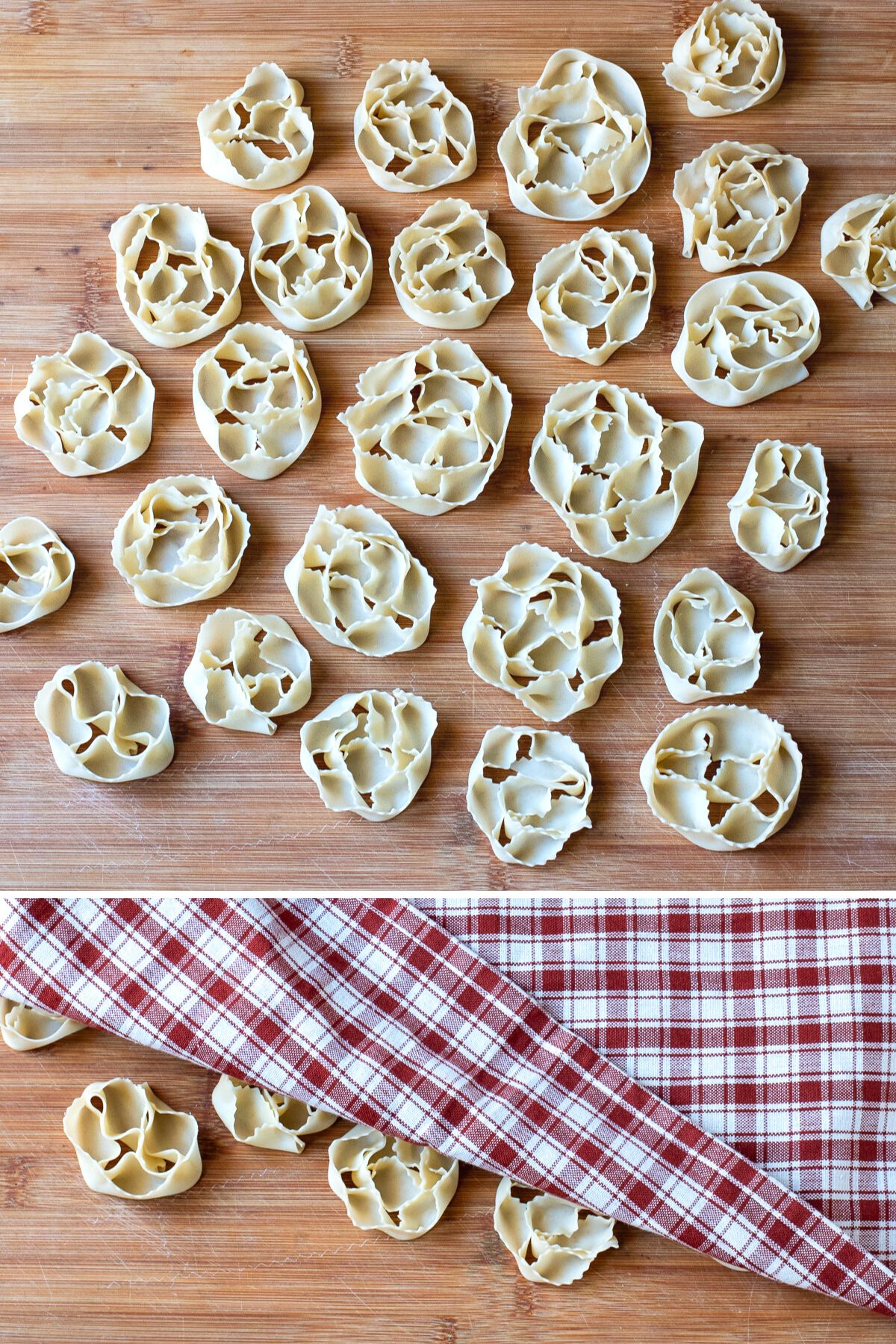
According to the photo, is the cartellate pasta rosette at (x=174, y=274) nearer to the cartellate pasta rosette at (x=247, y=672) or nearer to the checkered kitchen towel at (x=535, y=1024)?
the cartellate pasta rosette at (x=247, y=672)

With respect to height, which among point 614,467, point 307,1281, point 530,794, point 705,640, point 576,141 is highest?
point 576,141

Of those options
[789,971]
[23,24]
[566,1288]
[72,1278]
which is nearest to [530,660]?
[789,971]

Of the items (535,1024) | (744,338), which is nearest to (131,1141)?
(535,1024)

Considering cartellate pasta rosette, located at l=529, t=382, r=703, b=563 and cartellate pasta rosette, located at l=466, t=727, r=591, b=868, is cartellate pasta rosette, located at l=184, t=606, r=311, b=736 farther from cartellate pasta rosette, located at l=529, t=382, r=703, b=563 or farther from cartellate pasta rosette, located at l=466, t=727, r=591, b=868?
cartellate pasta rosette, located at l=529, t=382, r=703, b=563

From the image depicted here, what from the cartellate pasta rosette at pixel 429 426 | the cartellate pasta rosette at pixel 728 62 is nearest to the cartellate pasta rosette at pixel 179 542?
the cartellate pasta rosette at pixel 429 426

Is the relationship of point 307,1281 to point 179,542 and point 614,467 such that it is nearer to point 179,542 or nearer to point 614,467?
point 179,542

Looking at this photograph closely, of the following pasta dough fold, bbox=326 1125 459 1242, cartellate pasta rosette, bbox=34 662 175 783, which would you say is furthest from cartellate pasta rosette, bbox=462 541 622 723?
pasta dough fold, bbox=326 1125 459 1242

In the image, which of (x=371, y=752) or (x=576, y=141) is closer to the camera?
(x=371, y=752)
